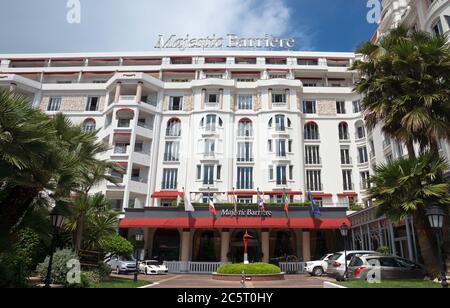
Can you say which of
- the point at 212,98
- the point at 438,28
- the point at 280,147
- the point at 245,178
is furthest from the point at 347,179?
the point at 438,28

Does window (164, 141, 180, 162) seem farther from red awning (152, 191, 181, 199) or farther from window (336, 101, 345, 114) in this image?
window (336, 101, 345, 114)

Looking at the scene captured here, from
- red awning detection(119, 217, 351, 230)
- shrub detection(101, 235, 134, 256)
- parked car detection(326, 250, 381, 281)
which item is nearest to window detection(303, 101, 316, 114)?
red awning detection(119, 217, 351, 230)

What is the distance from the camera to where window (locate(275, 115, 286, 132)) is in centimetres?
3441

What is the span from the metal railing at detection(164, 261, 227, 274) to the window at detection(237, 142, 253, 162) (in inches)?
484

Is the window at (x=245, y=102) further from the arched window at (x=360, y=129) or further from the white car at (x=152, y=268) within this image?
the white car at (x=152, y=268)

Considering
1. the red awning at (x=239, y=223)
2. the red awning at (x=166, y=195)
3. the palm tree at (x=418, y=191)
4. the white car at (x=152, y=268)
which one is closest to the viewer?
the palm tree at (x=418, y=191)

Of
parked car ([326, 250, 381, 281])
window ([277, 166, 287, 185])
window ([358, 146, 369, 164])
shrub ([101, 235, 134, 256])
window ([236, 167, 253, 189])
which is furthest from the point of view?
window ([358, 146, 369, 164])

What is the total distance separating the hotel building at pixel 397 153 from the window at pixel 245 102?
13368 millimetres

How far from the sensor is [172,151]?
115 ft

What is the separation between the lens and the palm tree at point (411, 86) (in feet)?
44.6

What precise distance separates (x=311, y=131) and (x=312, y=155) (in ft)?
9.61

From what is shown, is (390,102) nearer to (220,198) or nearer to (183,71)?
(220,198)

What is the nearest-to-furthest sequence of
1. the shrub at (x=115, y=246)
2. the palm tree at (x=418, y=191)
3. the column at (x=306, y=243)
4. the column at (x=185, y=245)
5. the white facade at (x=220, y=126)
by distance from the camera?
the palm tree at (x=418, y=191), the shrub at (x=115, y=246), the column at (x=185, y=245), the column at (x=306, y=243), the white facade at (x=220, y=126)


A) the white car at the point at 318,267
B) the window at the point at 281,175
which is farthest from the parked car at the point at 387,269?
the window at the point at 281,175
